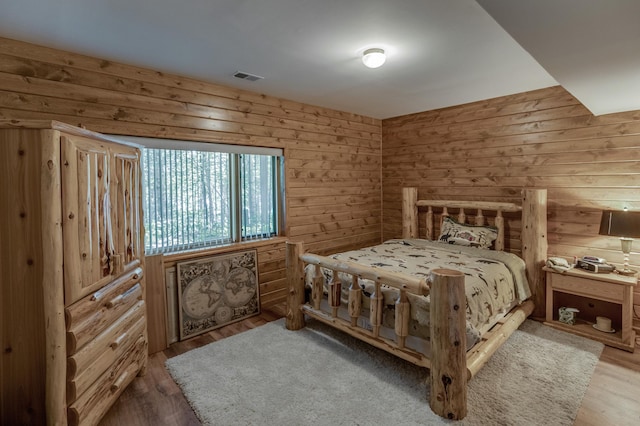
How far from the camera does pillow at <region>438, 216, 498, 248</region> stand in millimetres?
3494

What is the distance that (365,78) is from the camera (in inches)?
118

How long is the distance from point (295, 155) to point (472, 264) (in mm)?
2268

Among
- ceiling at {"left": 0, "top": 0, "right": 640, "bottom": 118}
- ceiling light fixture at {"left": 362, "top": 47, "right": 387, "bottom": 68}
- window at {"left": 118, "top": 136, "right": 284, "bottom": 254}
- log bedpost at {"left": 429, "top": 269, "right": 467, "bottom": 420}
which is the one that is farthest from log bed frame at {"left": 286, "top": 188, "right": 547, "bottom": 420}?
ceiling light fixture at {"left": 362, "top": 47, "right": 387, "bottom": 68}

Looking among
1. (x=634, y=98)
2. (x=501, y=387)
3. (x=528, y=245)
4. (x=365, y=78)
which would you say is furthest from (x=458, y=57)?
(x=501, y=387)

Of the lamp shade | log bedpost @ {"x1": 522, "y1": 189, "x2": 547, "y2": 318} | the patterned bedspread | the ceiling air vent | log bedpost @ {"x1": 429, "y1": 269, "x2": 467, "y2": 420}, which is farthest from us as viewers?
log bedpost @ {"x1": 522, "y1": 189, "x2": 547, "y2": 318}

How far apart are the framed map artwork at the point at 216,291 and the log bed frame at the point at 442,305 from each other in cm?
63

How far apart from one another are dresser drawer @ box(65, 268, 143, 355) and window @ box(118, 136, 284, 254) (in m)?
0.79

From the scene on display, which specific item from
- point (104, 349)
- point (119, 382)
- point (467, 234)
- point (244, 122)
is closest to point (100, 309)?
point (104, 349)

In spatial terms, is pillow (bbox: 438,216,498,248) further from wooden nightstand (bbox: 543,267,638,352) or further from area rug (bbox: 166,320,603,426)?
area rug (bbox: 166,320,603,426)

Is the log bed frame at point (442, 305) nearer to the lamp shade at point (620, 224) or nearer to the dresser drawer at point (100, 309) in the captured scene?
the lamp shade at point (620, 224)

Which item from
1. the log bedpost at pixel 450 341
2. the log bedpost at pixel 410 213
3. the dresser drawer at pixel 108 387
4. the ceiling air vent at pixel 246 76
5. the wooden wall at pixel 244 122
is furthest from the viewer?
the log bedpost at pixel 410 213

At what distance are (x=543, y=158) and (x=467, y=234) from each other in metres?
1.10

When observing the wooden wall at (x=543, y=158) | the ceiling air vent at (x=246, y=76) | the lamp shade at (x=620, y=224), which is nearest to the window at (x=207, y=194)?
the ceiling air vent at (x=246, y=76)

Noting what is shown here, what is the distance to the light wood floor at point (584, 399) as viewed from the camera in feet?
6.21
